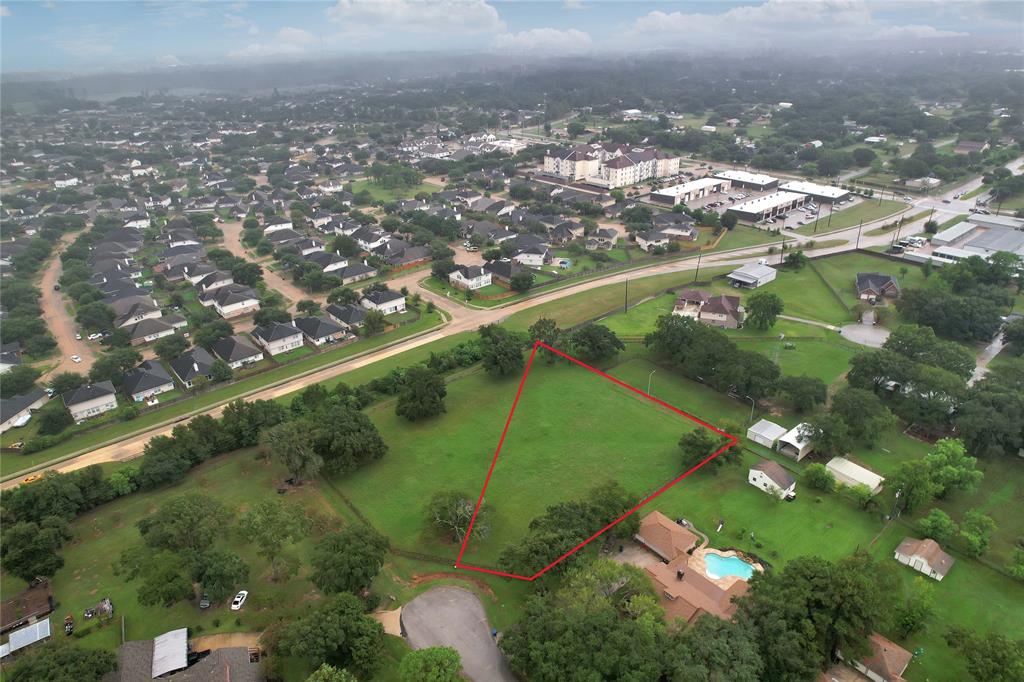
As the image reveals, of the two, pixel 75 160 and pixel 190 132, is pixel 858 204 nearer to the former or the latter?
pixel 75 160

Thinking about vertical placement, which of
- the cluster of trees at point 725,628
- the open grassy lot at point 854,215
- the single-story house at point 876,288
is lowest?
the open grassy lot at point 854,215

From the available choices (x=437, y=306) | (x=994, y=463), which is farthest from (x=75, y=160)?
(x=994, y=463)

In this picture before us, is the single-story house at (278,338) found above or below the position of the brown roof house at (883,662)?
above

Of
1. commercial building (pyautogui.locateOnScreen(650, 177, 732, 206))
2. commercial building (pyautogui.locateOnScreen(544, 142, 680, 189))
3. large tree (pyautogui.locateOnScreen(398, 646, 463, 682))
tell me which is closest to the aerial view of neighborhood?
large tree (pyautogui.locateOnScreen(398, 646, 463, 682))

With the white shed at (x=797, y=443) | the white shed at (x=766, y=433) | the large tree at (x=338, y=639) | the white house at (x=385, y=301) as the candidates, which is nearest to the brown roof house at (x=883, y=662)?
the white shed at (x=797, y=443)

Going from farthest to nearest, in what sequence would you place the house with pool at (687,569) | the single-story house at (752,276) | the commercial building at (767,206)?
the commercial building at (767,206)
the single-story house at (752,276)
the house with pool at (687,569)

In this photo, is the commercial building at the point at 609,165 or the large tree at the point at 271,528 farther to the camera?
the commercial building at the point at 609,165

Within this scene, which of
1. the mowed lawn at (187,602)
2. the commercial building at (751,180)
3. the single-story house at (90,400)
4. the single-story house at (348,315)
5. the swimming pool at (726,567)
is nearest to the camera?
the mowed lawn at (187,602)

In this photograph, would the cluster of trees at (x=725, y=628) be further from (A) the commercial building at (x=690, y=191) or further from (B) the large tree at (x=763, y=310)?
(A) the commercial building at (x=690, y=191)
